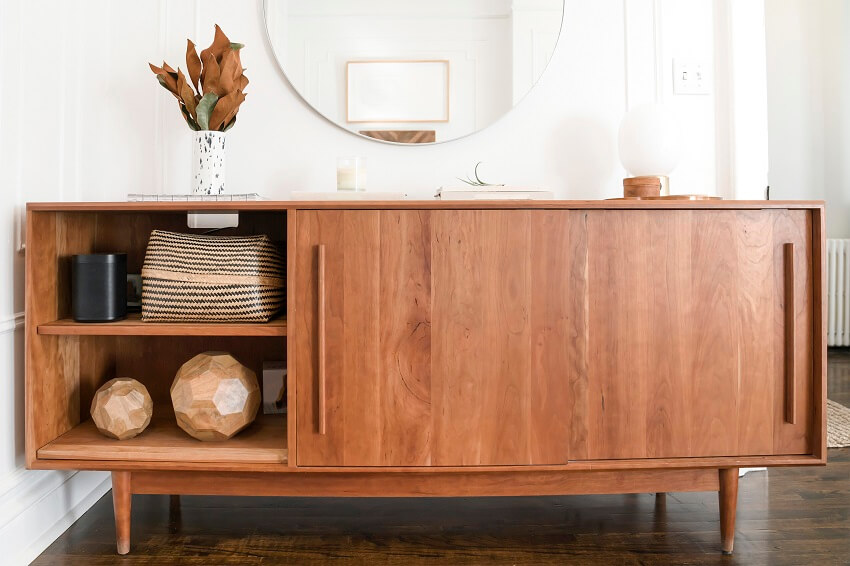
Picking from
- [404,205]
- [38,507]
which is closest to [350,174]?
[404,205]

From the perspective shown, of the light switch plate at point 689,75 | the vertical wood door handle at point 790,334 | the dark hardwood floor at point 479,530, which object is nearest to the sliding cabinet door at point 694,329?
the vertical wood door handle at point 790,334

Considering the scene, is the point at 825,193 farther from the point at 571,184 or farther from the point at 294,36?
the point at 294,36

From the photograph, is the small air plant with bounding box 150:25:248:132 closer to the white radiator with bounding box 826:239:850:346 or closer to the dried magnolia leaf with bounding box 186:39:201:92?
the dried magnolia leaf with bounding box 186:39:201:92

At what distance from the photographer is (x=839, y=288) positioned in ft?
12.1

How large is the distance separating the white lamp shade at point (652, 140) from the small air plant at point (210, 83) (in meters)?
1.12

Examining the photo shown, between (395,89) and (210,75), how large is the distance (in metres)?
0.55

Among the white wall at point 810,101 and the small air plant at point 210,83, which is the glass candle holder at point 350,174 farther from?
the white wall at point 810,101

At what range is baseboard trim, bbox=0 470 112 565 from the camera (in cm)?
127

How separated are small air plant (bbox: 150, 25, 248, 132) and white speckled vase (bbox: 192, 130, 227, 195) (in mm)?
32

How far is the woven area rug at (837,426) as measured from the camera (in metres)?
2.08

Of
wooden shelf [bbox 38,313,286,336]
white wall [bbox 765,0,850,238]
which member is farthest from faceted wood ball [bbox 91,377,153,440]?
white wall [bbox 765,0,850,238]

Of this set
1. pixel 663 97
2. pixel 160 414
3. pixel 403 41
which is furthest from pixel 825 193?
pixel 160 414

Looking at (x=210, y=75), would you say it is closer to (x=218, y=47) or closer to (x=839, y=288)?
(x=218, y=47)

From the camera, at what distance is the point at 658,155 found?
1.61 metres
